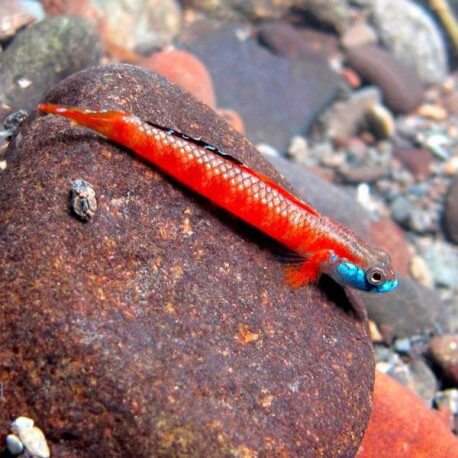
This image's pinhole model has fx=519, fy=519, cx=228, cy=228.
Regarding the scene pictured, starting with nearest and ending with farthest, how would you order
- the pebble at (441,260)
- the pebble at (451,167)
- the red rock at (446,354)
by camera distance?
1. the red rock at (446,354)
2. the pebble at (441,260)
3. the pebble at (451,167)

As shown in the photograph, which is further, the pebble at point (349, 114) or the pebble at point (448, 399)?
the pebble at point (349, 114)

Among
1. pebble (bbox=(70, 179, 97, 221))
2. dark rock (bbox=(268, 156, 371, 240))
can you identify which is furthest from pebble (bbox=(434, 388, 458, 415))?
pebble (bbox=(70, 179, 97, 221))

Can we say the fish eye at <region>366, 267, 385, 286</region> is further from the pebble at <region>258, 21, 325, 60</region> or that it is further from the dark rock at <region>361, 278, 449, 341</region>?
the pebble at <region>258, 21, 325, 60</region>

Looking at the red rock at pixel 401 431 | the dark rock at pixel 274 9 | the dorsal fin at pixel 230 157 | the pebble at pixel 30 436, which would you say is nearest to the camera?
the pebble at pixel 30 436

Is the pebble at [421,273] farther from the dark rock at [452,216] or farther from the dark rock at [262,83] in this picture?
the dark rock at [262,83]

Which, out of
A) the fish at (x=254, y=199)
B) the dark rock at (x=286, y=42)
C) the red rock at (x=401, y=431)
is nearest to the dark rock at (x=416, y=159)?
the dark rock at (x=286, y=42)

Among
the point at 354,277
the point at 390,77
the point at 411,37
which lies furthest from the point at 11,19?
the point at 411,37
